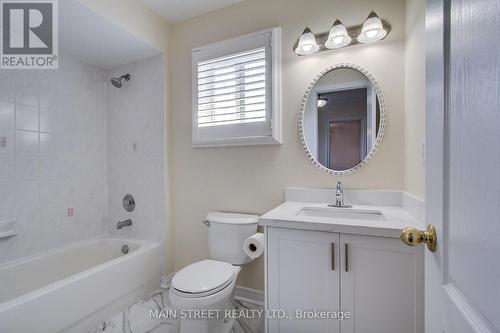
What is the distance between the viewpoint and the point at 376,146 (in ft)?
5.08

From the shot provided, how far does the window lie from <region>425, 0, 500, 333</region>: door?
3.96ft

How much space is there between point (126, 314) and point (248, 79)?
2.03 metres

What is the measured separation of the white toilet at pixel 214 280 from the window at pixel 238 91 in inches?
25.7

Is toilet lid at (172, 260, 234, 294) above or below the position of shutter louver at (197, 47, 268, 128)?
below

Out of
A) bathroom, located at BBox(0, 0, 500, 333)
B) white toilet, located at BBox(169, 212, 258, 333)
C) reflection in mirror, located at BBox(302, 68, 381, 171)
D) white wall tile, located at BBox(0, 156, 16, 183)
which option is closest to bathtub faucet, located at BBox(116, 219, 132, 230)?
bathroom, located at BBox(0, 0, 500, 333)

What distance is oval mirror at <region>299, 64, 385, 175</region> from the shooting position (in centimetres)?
156

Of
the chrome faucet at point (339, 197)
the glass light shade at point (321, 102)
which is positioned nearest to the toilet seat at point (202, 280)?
the chrome faucet at point (339, 197)

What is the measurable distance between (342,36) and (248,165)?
1120 millimetres

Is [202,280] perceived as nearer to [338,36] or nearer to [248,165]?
[248,165]

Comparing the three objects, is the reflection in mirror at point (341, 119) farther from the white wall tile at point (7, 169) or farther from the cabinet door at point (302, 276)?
the white wall tile at point (7, 169)

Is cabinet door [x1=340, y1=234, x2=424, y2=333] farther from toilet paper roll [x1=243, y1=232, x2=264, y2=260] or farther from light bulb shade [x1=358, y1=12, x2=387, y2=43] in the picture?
light bulb shade [x1=358, y1=12, x2=387, y2=43]

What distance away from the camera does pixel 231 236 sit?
5.74 ft

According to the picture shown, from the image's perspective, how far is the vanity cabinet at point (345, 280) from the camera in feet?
3.44

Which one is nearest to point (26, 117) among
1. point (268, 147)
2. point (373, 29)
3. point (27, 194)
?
point (27, 194)
